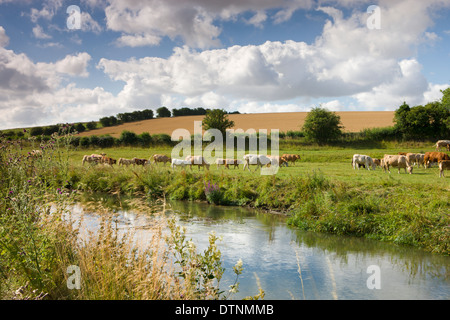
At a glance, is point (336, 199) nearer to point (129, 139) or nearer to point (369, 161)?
point (369, 161)

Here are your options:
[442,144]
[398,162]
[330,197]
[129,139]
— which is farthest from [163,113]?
[330,197]

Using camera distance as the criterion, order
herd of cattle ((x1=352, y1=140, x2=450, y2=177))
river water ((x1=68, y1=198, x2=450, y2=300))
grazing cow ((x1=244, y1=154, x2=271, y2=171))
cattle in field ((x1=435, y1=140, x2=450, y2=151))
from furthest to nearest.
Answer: cattle in field ((x1=435, y1=140, x2=450, y2=151)) → grazing cow ((x1=244, y1=154, x2=271, y2=171)) → herd of cattle ((x1=352, y1=140, x2=450, y2=177)) → river water ((x1=68, y1=198, x2=450, y2=300))

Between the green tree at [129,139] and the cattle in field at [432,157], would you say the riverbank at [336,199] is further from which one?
the green tree at [129,139]

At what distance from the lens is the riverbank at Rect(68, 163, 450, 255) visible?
11.7 m

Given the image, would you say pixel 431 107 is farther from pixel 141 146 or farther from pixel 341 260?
pixel 341 260

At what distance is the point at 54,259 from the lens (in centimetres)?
639

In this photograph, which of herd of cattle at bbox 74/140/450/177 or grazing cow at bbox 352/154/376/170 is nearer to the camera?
herd of cattle at bbox 74/140/450/177

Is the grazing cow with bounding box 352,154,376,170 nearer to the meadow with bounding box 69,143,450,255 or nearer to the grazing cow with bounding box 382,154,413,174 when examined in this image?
the grazing cow with bounding box 382,154,413,174

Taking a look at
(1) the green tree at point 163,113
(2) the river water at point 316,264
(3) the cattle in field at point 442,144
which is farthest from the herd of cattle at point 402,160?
(1) the green tree at point 163,113

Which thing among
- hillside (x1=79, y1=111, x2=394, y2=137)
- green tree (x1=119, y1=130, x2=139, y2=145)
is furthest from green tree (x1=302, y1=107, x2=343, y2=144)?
green tree (x1=119, y1=130, x2=139, y2=145)

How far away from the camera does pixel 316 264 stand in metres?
9.91

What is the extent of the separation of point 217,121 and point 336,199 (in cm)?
4354

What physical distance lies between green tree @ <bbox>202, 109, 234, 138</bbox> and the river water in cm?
4249
